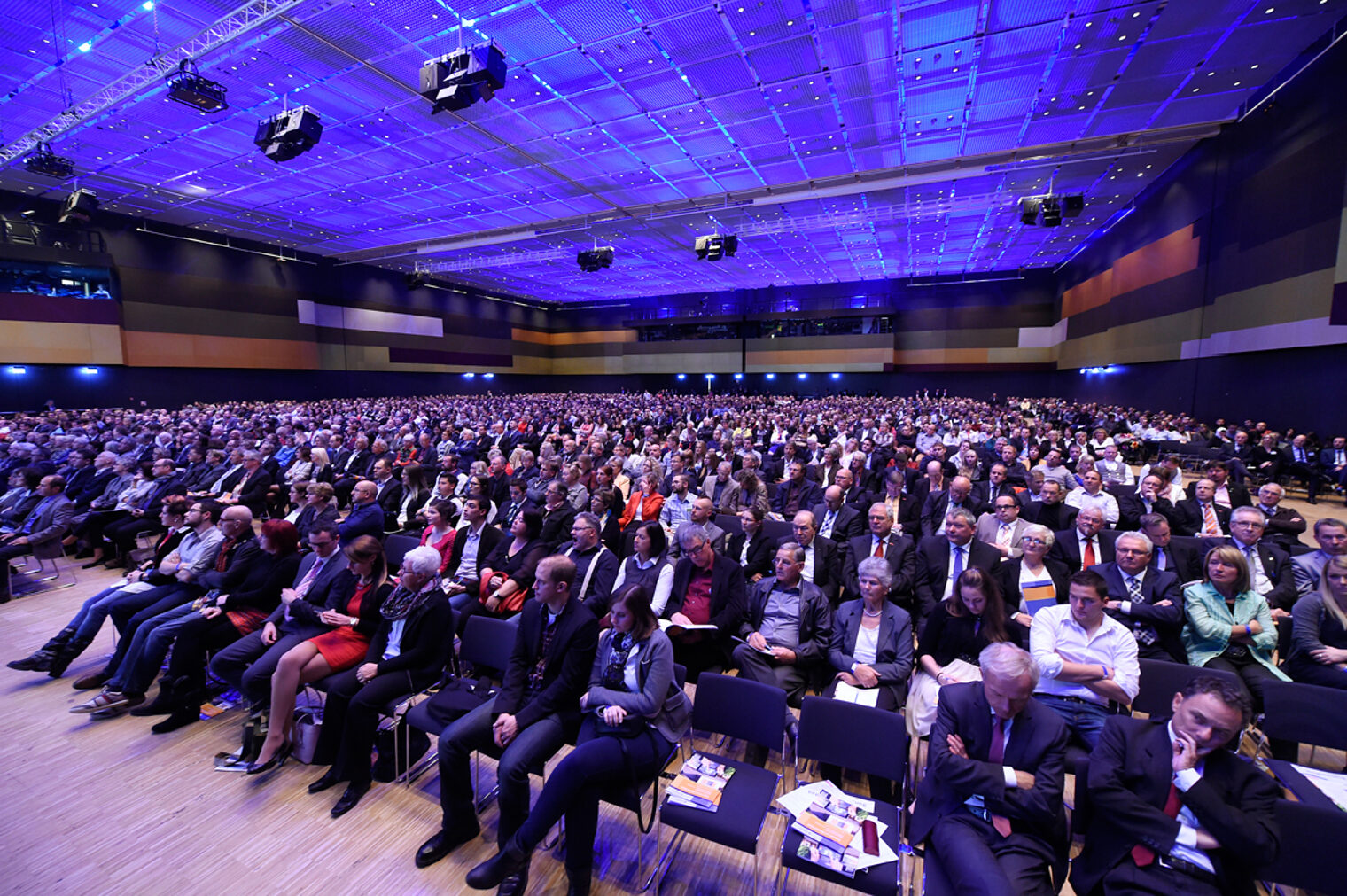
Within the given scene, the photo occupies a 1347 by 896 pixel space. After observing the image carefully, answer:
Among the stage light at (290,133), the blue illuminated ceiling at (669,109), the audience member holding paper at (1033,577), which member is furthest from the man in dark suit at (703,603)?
the stage light at (290,133)

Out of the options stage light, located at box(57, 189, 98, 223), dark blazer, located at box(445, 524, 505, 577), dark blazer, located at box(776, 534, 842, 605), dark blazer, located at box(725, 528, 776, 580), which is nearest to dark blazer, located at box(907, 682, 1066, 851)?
dark blazer, located at box(776, 534, 842, 605)

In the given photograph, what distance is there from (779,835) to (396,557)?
394 centimetres

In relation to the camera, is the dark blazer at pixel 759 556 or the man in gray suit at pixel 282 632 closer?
the man in gray suit at pixel 282 632

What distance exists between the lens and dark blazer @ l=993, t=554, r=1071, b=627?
3.56 meters

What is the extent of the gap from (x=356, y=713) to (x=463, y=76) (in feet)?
24.3

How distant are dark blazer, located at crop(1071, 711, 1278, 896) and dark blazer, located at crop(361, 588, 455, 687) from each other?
3.05m

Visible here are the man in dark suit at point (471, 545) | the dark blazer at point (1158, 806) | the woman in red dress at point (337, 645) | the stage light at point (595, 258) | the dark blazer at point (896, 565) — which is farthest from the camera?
the stage light at point (595, 258)

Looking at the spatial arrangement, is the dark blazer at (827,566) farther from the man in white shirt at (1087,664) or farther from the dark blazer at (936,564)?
the man in white shirt at (1087,664)

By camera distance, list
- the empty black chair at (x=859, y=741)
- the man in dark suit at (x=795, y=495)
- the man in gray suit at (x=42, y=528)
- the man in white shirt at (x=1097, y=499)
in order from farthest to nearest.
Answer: the man in dark suit at (x=795, y=495), the man in gray suit at (x=42, y=528), the man in white shirt at (x=1097, y=499), the empty black chair at (x=859, y=741)

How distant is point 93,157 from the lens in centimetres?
1190

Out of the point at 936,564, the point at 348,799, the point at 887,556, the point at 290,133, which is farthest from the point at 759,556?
the point at 290,133

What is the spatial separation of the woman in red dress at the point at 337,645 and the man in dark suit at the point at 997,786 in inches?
122

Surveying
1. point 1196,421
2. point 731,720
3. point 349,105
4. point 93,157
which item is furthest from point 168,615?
point 1196,421

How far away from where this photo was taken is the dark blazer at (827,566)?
3.99m
